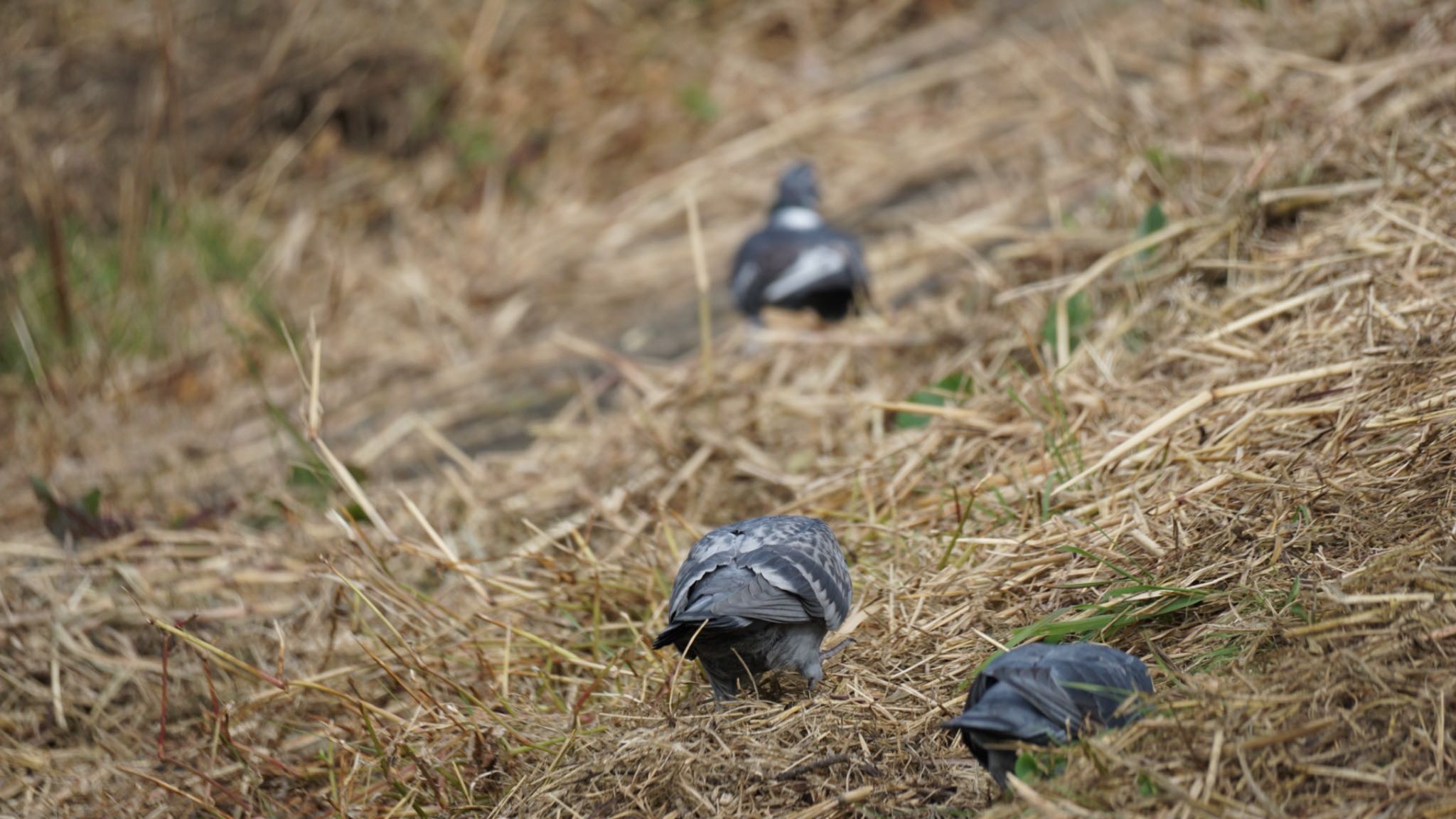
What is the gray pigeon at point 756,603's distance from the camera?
1.95m

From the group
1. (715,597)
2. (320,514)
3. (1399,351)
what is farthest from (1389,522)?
(320,514)

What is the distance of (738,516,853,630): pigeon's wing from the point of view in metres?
2.02

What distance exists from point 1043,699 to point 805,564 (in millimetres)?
503

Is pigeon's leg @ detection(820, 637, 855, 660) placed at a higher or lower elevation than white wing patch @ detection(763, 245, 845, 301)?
higher

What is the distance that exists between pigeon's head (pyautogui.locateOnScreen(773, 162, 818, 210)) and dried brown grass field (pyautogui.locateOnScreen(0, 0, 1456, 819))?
42 cm

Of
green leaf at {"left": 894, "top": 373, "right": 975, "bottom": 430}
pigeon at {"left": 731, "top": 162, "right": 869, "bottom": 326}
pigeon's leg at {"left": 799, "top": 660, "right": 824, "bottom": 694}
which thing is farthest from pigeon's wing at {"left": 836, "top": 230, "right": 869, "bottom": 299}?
Result: pigeon's leg at {"left": 799, "top": 660, "right": 824, "bottom": 694}

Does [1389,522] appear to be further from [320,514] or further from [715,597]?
[320,514]

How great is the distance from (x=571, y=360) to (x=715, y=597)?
283 cm

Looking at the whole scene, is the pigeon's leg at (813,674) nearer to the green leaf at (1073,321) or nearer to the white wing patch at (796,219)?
the green leaf at (1073,321)

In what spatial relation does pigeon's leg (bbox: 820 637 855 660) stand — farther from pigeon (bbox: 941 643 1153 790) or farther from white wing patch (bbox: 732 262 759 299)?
white wing patch (bbox: 732 262 759 299)

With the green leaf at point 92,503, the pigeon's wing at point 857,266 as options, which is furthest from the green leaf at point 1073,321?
the green leaf at point 92,503

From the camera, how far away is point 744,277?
4.37 meters

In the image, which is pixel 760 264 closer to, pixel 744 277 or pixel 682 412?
pixel 744 277

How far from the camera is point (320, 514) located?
3412mm
